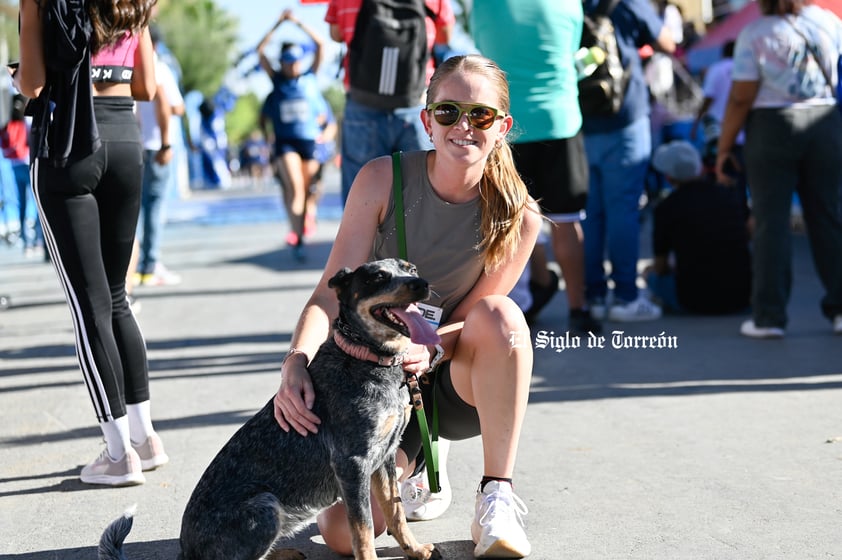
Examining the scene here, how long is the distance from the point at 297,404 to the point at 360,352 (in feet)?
0.75

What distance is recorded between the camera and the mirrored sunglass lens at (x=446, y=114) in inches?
133

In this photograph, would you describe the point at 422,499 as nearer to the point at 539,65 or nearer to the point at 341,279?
the point at 341,279

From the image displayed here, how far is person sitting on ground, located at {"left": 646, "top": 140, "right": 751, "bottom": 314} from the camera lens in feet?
24.9

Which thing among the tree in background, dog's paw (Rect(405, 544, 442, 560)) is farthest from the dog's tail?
the tree in background

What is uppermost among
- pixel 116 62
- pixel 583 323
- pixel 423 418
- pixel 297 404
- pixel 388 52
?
pixel 116 62

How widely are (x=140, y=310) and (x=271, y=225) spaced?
9539mm

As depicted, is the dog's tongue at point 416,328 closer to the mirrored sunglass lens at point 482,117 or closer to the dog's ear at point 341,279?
the dog's ear at point 341,279

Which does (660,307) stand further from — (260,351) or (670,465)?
(670,465)

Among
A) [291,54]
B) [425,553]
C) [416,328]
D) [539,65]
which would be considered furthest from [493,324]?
[291,54]

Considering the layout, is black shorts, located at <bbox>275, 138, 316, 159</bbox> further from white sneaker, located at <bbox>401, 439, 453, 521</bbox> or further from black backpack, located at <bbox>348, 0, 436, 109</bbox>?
white sneaker, located at <bbox>401, 439, 453, 521</bbox>

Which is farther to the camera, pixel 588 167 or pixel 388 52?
pixel 588 167

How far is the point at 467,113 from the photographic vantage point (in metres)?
3.37

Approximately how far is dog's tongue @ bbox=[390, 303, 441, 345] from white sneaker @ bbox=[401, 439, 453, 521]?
3.05 feet

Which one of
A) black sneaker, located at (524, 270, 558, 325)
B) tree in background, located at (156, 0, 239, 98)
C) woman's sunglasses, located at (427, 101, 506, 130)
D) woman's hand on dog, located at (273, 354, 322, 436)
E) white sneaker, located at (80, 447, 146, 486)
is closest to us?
woman's hand on dog, located at (273, 354, 322, 436)
